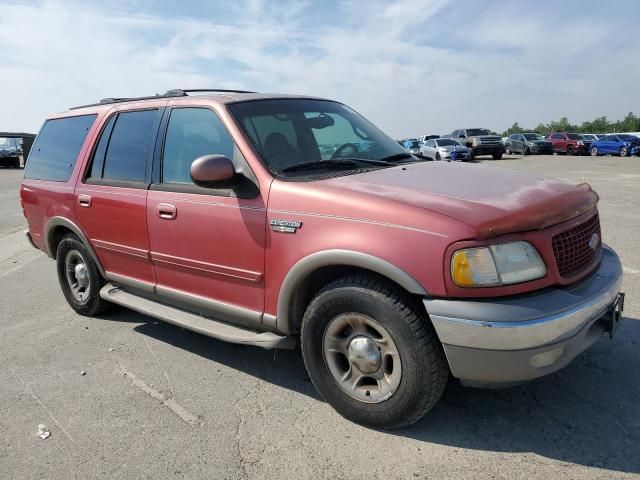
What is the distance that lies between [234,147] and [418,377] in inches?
70.9

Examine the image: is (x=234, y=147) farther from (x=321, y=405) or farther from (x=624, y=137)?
(x=624, y=137)

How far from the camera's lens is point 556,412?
9.55 ft

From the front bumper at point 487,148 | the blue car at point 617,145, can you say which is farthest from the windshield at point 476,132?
the blue car at point 617,145

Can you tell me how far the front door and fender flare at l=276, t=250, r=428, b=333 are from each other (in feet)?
0.66


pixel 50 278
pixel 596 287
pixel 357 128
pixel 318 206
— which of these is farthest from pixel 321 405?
pixel 50 278

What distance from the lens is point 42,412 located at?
3.26 meters

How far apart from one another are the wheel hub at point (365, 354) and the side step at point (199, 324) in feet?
1.67

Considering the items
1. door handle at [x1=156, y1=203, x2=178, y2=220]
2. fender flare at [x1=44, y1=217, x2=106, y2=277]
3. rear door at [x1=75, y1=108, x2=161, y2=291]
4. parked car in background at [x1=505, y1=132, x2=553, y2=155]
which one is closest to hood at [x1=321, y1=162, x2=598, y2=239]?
door handle at [x1=156, y1=203, x2=178, y2=220]

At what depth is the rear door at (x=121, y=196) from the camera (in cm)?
393

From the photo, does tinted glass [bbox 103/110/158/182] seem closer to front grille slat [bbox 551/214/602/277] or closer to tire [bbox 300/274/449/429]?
tire [bbox 300/274/449/429]

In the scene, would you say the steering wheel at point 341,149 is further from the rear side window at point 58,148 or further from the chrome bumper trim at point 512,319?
the rear side window at point 58,148

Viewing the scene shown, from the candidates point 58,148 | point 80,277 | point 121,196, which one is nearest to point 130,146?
point 121,196

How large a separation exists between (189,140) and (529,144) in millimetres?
36847

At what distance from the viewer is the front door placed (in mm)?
3205
